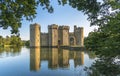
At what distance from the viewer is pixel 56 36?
7706cm

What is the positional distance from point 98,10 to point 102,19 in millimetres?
554

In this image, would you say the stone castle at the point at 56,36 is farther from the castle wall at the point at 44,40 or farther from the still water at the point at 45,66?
the still water at the point at 45,66

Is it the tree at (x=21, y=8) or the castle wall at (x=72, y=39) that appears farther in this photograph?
the castle wall at (x=72, y=39)

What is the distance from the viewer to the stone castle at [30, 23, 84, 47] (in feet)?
247

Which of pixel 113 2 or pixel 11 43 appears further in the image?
pixel 11 43

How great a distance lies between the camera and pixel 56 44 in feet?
250

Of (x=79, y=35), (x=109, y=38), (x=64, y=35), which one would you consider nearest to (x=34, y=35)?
(x=64, y=35)

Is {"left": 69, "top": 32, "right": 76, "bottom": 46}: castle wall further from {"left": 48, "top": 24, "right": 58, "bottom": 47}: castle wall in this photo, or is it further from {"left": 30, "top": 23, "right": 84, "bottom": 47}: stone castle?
{"left": 48, "top": 24, "right": 58, "bottom": 47}: castle wall

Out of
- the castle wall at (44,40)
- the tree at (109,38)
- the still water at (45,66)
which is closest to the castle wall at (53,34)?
the castle wall at (44,40)

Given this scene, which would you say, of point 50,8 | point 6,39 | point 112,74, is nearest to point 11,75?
→ point 112,74

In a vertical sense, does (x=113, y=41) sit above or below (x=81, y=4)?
below

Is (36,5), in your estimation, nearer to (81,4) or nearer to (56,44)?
(81,4)

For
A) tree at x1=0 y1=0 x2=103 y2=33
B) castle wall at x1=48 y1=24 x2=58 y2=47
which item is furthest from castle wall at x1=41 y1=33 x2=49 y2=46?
tree at x1=0 y1=0 x2=103 y2=33

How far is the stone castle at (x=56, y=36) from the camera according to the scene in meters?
75.2
